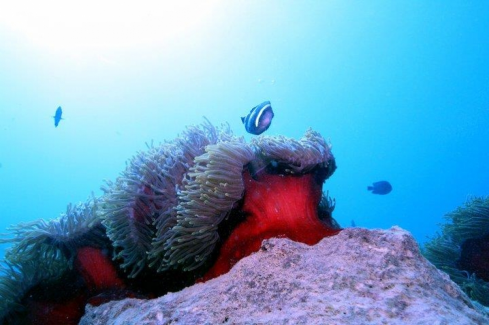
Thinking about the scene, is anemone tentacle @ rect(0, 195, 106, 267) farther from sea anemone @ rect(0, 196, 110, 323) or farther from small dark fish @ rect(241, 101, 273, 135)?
small dark fish @ rect(241, 101, 273, 135)

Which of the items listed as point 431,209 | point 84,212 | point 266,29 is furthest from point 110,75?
point 431,209

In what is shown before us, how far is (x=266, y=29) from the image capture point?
55.1m

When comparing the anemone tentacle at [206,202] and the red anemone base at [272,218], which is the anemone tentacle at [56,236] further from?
the red anemone base at [272,218]

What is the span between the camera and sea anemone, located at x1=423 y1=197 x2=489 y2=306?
4688mm

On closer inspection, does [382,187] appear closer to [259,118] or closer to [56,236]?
[259,118]

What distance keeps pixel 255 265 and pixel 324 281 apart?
1.55 ft

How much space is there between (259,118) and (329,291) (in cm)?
339

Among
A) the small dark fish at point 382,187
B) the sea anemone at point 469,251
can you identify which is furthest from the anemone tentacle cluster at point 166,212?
the small dark fish at point 382,187

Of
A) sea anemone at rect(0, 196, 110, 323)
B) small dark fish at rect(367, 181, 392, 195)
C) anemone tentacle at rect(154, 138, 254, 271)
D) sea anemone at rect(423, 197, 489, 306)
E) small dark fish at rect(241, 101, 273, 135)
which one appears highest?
small dark fish at rect(367, 181, 392, 195)

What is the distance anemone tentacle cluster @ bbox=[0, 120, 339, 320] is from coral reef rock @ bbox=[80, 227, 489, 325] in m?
0.64

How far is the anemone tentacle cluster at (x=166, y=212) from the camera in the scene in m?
2.87

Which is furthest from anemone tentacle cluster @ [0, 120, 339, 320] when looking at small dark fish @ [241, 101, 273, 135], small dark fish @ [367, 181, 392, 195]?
small dark fish @ [367, 181, 392, 195]

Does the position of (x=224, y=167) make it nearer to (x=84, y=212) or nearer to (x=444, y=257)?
(x=84, y=212)

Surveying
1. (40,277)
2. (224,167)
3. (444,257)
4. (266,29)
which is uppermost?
(266,29)
